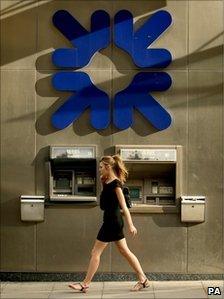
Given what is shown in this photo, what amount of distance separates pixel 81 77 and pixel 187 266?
2734 millimetres

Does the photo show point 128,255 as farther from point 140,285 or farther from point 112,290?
point 112,290

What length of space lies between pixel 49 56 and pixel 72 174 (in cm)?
153

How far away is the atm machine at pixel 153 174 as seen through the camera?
8.68 metres

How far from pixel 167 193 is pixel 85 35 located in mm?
2262

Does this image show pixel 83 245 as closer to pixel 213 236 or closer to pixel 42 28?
pixel 213 236

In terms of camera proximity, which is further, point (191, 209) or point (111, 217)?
point (191, 209)

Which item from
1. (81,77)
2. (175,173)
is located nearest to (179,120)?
(175,173)

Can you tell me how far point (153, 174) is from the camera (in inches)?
352

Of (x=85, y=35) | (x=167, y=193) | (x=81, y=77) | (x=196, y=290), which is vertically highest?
(x=85, y=35)

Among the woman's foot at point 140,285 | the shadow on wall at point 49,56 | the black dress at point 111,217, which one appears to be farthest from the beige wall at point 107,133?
the black dress at point 111,217

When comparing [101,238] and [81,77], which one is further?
[81,77]

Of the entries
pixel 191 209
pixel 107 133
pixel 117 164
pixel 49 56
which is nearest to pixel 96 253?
pixel 117 164

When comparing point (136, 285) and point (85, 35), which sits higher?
point (85, 35)

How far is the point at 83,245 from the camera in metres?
8.80
